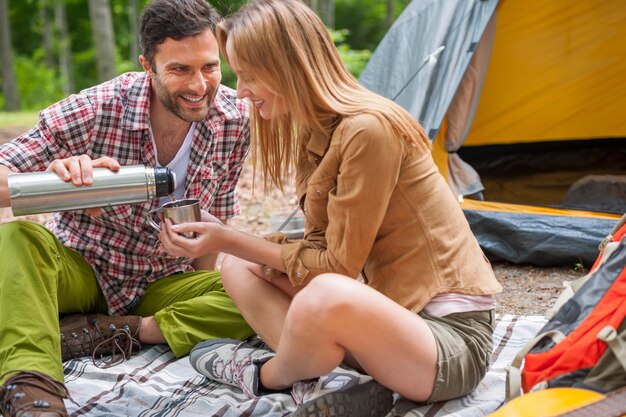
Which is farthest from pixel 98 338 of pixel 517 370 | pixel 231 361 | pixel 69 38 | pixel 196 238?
pixel 69 38

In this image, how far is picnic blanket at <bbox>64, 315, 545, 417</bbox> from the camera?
6.25 feet

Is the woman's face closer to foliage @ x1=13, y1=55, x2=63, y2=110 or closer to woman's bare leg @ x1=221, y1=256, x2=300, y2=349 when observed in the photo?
woman's bare leg @ x1=221, y1=256, x2=300, y2=349

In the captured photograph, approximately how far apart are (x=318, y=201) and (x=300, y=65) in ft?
1.11

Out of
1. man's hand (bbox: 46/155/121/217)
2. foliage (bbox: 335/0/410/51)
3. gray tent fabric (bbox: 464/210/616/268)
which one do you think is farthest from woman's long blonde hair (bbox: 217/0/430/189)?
foliage (bbox: 335/0/410/51)

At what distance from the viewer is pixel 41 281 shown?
2.09m

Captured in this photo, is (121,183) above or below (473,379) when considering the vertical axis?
above

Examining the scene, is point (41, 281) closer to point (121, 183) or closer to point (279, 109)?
point (121, 183)

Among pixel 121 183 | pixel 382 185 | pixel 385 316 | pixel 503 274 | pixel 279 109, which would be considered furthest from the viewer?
pixel 503 274

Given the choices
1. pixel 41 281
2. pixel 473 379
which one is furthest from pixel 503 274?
pixel 41 281

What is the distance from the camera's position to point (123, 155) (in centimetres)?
235

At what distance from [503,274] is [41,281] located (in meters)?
1.94

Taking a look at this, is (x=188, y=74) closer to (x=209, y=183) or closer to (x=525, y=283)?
(x=209, y=183)

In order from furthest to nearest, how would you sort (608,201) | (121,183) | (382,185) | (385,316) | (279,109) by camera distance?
(608,201) < (121,183) < (279,109) < (382,185) < (385,316)

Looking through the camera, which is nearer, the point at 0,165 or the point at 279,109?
the point at 279,109
